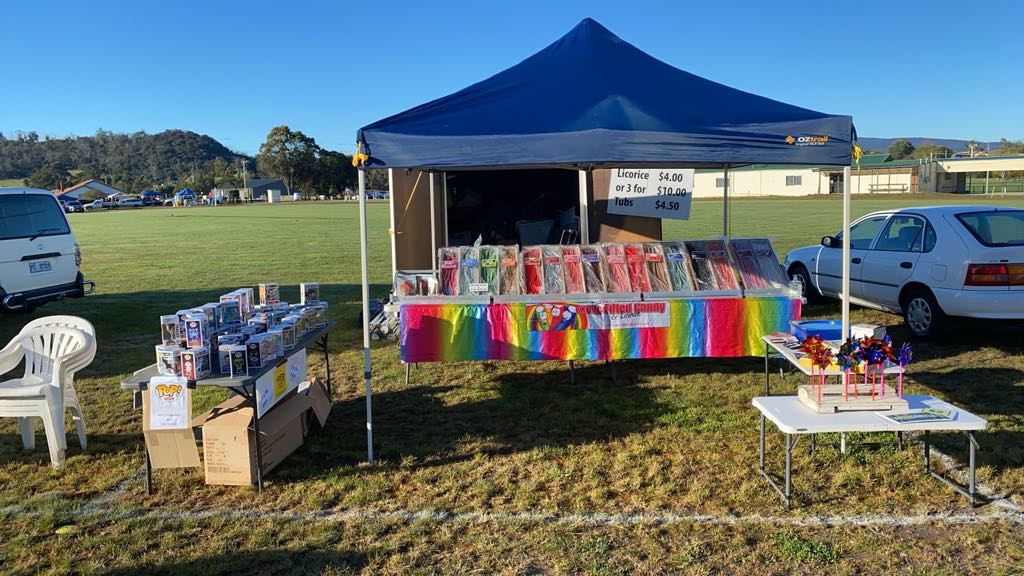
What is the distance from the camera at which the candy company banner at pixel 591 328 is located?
5.90 metres

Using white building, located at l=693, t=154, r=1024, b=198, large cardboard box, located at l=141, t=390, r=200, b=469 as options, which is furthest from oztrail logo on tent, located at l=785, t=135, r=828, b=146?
white building, located at l=693, t=154, r=1024, b=198

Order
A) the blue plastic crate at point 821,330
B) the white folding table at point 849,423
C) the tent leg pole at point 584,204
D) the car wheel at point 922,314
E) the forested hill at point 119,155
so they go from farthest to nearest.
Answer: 1. the forested hill at point 119,155
2. the tent leg pole at point 584,204
3. the car wheel at point 922,314
4. the blue plastic crate at point 821,330
5. the white folding table at point 849,423

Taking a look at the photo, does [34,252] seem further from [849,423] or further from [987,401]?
[987,401]

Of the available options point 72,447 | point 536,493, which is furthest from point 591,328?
point 72,447

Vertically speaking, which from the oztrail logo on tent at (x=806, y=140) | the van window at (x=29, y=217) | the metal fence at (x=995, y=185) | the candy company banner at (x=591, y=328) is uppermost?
the metal fence at (x=995, y=185)

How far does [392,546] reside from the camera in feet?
11.4

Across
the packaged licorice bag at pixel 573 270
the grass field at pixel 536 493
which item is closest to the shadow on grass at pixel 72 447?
the grass field at pixel 536 493

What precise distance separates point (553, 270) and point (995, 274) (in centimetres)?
434

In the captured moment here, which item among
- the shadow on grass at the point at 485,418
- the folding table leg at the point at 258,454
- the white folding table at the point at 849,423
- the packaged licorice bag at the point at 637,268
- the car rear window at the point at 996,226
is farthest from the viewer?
the car rear window at the point at 996,226

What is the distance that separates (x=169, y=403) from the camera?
3941mm

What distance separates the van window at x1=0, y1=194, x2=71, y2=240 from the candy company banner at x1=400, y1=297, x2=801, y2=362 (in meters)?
6.27

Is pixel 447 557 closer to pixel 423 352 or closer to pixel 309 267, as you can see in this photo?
pixel 423 352

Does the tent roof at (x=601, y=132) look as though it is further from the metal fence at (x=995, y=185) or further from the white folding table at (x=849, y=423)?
the metal fence at (x=995, y=185)

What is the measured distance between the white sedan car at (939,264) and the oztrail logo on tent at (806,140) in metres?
3.32
